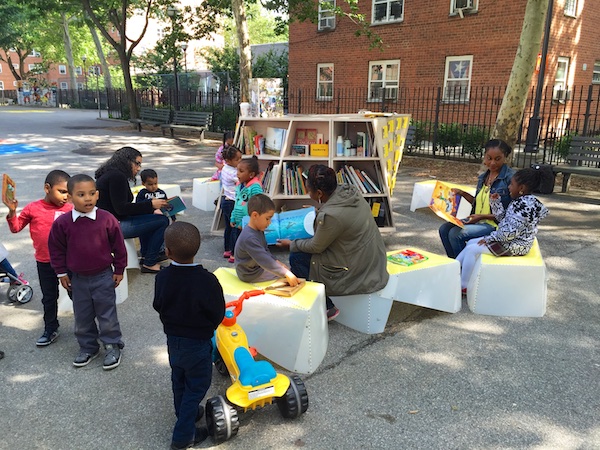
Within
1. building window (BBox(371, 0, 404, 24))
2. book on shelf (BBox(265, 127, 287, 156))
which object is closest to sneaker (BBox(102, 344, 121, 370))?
book on shelf (BBox(265, 127, 287, 156))

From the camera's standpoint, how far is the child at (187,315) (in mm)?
2520

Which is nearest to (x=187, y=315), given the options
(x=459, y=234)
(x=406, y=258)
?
(x=406, y=258)

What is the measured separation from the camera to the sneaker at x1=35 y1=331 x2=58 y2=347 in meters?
3.80

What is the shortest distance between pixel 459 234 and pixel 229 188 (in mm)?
2861

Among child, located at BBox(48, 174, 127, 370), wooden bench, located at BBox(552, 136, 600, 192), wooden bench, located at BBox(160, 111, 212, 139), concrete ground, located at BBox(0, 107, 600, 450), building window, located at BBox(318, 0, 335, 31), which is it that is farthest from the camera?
building window, located at BBox(318, 0, 335, 31)

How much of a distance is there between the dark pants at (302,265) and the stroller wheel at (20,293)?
2587mm

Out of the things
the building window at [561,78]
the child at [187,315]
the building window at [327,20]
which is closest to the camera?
the child at [187,315]

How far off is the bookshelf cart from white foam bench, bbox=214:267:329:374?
8.91ft

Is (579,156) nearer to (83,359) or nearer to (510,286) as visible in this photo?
(510,286)

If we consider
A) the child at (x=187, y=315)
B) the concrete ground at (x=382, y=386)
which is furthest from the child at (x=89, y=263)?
the child at (x=187, y=315)

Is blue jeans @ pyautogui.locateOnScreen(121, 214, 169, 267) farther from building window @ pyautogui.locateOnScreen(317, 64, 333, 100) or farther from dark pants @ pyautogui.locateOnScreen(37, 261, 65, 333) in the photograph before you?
building window @ pyautogui.locateOnScreen(317, 64, 333, 100)

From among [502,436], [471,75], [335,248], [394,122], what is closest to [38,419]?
[335,248]

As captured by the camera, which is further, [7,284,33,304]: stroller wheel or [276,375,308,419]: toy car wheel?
[7,284,33,304]: stroller wheel

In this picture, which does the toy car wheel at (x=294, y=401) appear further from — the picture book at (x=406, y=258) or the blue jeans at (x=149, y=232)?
the blue jeans at (x=149, y=232)
